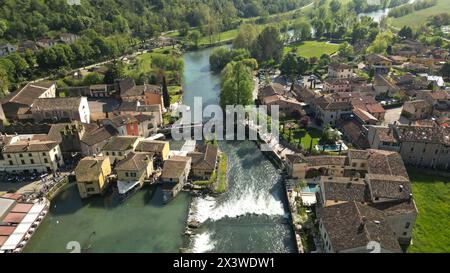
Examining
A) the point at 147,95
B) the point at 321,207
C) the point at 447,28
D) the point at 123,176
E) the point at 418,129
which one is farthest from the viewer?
the point at 447,28

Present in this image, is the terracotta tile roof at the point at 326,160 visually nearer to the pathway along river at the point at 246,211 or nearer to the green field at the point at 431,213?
the pathway along river at the point at 246,211

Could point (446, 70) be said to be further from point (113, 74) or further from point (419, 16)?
point (419, 16)

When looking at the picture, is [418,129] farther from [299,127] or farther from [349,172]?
[299,127]

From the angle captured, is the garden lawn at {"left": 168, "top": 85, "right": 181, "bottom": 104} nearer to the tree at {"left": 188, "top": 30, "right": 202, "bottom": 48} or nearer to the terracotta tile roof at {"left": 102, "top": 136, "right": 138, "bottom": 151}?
the terracotta tile roof at {"left": 102, "top": 136, "right": 138, "bottom": 151}

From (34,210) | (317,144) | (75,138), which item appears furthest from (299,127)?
(34,210)

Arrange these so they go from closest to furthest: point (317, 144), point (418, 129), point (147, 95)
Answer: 1. point (418, 129)
2. point (317, 144)
3. point (147, 95)
